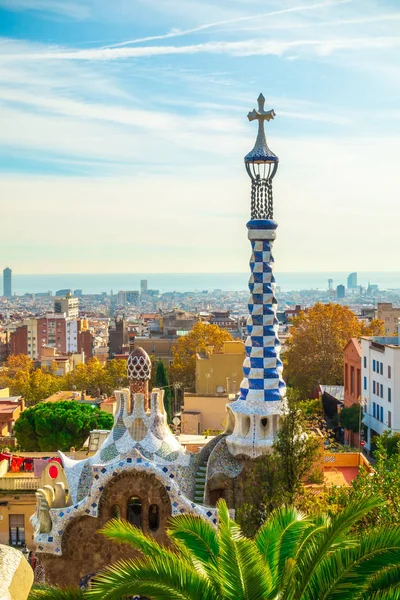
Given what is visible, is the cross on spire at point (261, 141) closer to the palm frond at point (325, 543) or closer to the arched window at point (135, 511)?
the arched window at point (135, 511)

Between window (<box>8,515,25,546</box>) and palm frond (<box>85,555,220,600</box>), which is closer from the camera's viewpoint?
palm frond (<box>85,555,220,600</box>)

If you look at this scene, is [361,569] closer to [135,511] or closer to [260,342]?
[135,511]

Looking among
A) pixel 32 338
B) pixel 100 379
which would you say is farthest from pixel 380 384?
pixel 32 338

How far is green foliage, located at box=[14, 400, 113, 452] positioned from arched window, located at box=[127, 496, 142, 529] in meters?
20.2

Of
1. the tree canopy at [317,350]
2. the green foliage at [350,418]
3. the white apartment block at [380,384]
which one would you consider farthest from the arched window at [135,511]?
the tree canopy at [317,350]

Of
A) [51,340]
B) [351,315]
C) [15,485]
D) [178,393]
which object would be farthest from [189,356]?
[51,340]

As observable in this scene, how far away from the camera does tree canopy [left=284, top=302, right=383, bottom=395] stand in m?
48.8

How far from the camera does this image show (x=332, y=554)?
25.3ft

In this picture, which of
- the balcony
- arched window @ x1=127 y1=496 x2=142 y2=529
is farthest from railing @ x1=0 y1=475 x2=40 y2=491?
arched window @ x1=127 y1=496 x2=142 y2=529

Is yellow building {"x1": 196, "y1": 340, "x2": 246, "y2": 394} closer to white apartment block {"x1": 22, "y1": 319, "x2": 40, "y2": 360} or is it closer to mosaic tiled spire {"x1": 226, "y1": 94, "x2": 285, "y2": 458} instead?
mosaic tiled spire {"x1": 226, "y1": 94, "x2": 285, "y2": 458}

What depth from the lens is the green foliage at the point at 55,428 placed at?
33188 millimetres

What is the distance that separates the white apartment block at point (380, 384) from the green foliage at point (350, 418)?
525 millimetres

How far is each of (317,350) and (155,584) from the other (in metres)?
42.7

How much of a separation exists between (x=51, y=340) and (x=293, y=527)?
379 feet
